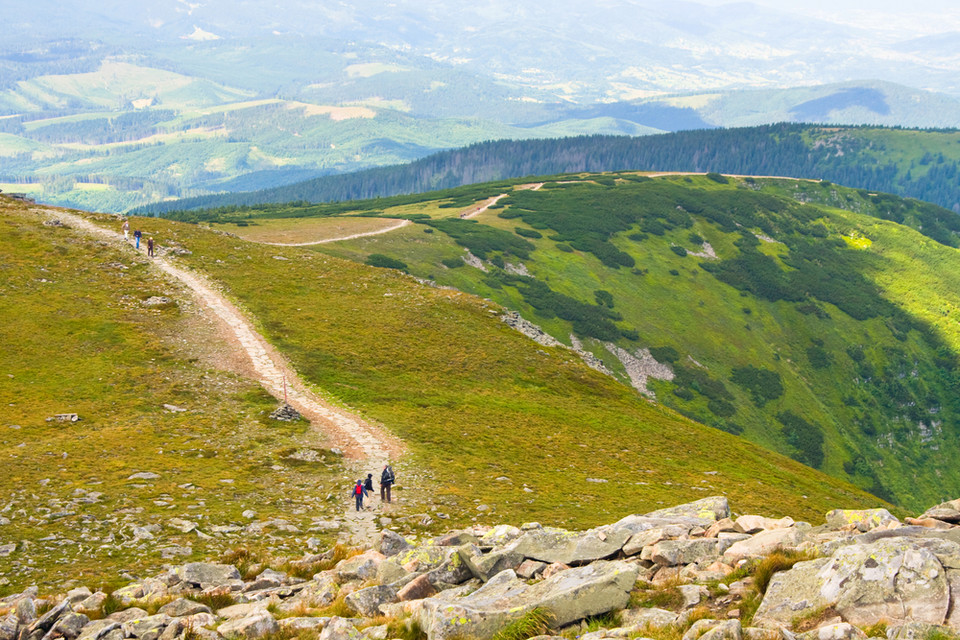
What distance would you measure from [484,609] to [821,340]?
144193 mm

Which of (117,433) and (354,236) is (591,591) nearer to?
(117,433)

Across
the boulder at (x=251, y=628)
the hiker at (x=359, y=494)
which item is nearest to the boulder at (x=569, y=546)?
the boulder at (x=251, y=628)

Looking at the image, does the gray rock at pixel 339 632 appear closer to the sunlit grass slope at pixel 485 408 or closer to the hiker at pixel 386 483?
the sunlit grass slope at pixel 485 408

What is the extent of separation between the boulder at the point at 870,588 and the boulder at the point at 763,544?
9.55 feet

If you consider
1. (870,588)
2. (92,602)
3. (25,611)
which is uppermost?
(870,588)

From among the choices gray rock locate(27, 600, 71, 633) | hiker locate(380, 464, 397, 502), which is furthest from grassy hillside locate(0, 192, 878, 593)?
gray rock locate(27, 600, 71, 633)

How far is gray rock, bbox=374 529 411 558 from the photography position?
24.2 meters

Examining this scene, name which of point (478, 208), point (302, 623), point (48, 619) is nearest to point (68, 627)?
point (48, 619)

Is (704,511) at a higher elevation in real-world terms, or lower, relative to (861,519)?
lower

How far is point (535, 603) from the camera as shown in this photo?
15.8m

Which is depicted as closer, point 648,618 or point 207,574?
point 648,618

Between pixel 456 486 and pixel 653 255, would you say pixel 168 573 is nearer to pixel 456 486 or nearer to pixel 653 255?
pixel 456 486

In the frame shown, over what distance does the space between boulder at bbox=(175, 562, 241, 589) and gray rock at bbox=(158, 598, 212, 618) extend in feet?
7.40

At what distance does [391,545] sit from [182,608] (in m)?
7.46
